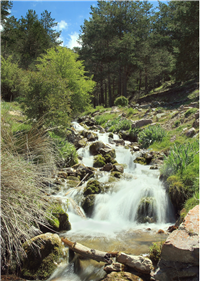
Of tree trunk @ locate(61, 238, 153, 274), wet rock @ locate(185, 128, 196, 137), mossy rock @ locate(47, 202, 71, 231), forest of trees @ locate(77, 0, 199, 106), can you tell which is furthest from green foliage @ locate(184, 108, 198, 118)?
forest of trees @ locate(77, 0, 199, 106)

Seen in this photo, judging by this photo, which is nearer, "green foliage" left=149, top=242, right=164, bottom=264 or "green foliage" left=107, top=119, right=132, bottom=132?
"green foliage" left=149, top=242, right=164, bottom=264

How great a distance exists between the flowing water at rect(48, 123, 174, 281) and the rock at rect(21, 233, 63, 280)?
183 mm

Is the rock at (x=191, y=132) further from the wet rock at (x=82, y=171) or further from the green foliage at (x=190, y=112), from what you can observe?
the wet rock at (x=82, y=171)

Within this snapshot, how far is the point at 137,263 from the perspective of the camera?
3.33 metres

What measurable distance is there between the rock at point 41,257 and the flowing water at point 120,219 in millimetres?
183

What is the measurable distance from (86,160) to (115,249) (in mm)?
6327

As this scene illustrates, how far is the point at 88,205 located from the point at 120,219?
1.03 metres

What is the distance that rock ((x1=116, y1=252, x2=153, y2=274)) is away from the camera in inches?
128

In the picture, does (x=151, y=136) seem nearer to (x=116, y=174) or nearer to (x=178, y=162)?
(x=116, y=174)

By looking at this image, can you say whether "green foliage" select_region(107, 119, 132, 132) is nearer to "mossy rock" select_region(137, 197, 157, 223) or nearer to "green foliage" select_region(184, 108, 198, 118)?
"green foliage" select_region(184, 108, 198, 118)

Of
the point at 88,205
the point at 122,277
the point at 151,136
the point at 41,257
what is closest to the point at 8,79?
the point at 151,136

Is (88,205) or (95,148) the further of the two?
(95,148)

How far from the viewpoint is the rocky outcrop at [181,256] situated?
2.67m

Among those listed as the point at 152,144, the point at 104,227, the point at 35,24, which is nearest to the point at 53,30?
the point at 35,24
